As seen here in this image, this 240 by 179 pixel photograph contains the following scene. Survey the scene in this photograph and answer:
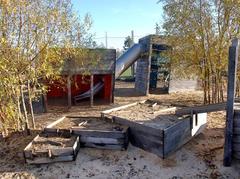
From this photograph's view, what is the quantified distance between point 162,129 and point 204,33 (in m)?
5.26

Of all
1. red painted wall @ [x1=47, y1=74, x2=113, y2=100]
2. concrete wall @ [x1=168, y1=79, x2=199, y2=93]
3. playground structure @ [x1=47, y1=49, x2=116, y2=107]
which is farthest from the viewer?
concrete wall @ [x1=168, y1=79, x2=199, y2=93]

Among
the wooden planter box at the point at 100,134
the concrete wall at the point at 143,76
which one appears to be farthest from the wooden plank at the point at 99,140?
the concrete wall at the point at 143,76

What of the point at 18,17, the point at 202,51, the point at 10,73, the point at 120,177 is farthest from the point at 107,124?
the point at 202,51

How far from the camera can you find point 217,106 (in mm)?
5582

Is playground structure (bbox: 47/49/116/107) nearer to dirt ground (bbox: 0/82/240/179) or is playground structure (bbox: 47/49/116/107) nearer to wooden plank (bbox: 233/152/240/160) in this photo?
dirt ground (bbox: 0/82/240/179)

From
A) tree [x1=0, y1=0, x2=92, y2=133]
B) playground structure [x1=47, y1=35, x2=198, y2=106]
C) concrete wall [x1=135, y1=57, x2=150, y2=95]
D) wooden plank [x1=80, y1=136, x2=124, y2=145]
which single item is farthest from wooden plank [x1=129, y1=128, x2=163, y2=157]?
concrete wall [x1=135, y1=57, x2=150, y2=95]

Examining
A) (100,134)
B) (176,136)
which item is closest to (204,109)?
(176,136)

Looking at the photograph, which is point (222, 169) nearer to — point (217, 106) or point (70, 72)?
point (217, 106)

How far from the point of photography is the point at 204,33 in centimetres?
909

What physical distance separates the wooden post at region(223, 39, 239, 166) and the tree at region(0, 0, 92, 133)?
4034mm

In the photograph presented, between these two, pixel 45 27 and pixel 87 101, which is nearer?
pixel 45 27

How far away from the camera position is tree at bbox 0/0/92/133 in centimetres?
570

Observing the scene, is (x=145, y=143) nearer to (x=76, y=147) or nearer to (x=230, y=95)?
(x=76, y=147)

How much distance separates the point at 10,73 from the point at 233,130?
16.9 feet
